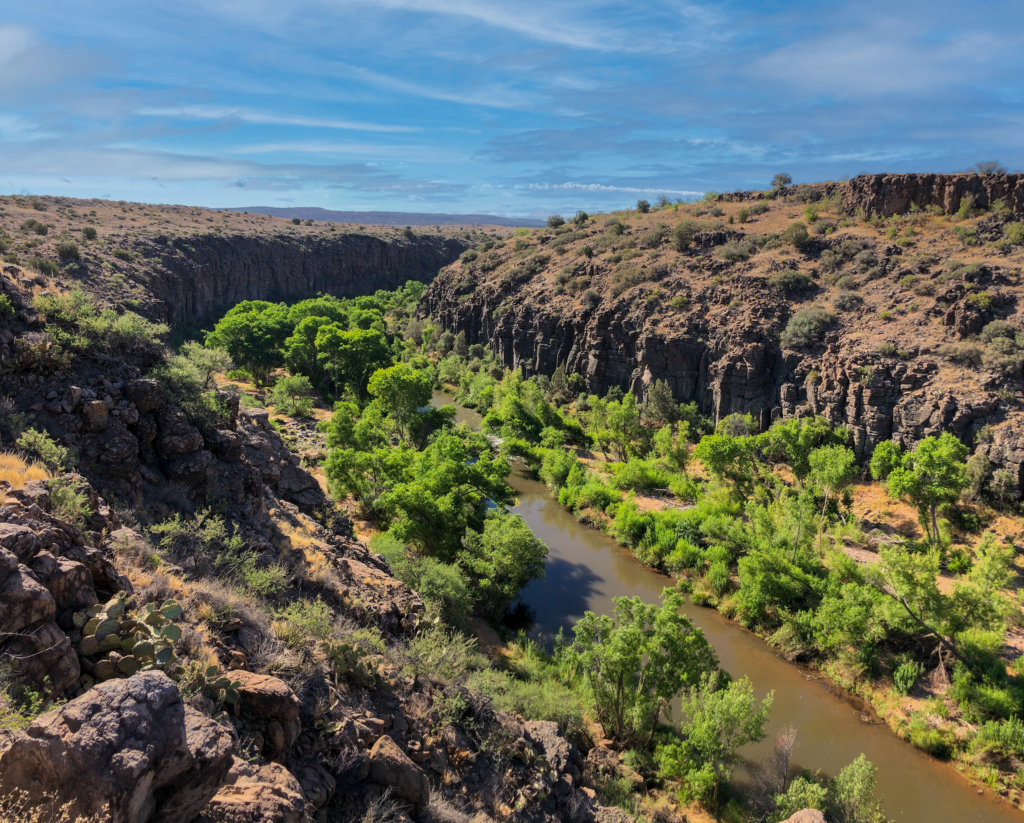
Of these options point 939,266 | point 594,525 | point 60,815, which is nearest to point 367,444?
point 594,525

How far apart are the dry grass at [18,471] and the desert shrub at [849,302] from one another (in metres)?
44.6

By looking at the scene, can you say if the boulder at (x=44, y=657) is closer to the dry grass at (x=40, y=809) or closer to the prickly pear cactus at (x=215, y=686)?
the prickly pear cactus at (x=215, y=686)

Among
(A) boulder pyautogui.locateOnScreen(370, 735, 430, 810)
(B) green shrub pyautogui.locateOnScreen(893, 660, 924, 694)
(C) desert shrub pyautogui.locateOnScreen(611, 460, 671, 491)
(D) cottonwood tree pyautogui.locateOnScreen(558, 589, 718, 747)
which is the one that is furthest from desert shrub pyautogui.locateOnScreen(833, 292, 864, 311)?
(A) boulder pyautogui.locateOnScreen(370, 735, 430, 810)

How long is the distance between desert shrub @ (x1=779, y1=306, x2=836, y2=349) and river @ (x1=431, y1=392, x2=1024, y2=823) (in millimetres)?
20143

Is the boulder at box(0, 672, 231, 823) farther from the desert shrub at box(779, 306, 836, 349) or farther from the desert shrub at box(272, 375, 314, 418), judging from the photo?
the desert shrub at box(272, 375, 314, 418)

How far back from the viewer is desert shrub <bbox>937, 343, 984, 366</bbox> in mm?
30892

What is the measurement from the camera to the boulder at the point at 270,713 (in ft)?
23.3

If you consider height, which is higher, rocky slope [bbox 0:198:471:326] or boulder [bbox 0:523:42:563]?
rocky slope [bbox 0:198:471:326]

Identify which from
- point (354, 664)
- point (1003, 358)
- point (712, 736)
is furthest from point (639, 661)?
point (1003, 358)

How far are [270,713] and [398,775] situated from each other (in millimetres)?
2212

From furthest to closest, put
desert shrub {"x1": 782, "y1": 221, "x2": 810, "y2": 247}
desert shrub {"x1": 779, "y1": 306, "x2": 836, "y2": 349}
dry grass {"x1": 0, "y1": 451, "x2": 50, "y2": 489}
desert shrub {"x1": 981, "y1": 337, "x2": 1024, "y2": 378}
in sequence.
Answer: desert shrub {"x1": 782, "y1": 221, "x2": 810, "y2": 247}, desert shrub {"x1": 779, "y1": 306, "x2": 836, "y2": 349}, desert shrub {"x1": 981, "y1": 337, "x2": 1024, "y2": 378}, dry grass {"x1": 0, "y1": 451, "x2": 50, "y2": 489}

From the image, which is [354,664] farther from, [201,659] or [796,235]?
[796,235]

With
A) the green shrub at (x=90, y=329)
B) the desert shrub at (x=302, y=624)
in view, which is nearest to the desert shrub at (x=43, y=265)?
the green shrub at (x=90, y=329)

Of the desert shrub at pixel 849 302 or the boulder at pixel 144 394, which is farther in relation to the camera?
the desert shrub at pixel 849 302
